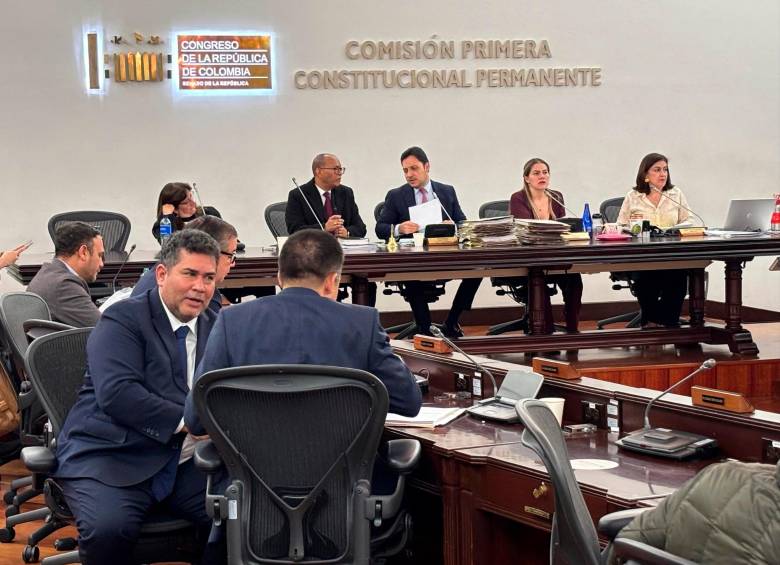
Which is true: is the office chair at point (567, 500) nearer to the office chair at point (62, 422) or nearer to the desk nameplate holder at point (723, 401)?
the desk nameplate holder at point (723, 401)

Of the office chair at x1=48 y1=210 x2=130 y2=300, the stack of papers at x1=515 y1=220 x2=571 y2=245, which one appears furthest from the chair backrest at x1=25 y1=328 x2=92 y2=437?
the office chair at x1=48 y1=210 x2=130 y2=300

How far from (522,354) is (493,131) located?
3087mm

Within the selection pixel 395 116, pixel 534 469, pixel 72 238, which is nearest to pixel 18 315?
pixel 72 238

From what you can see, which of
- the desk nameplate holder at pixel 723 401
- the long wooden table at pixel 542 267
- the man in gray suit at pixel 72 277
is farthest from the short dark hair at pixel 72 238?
the desk nameplate holder at pixel 723 401

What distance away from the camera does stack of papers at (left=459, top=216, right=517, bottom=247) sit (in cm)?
632

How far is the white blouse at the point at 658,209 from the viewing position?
705 centimetres

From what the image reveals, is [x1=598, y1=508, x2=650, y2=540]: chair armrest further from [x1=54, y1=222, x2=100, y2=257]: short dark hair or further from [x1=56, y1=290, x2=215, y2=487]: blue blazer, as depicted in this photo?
[x1=54, y1=222, x2=100, y2=257]: short dark hair

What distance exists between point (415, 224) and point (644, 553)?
4.84 m

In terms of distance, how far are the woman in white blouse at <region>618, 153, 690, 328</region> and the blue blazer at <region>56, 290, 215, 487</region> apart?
420 centimetres

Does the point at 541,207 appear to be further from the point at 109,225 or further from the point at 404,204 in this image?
the point at 109,225

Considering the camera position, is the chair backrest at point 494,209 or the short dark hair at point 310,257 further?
the chair backrest at point 494,209

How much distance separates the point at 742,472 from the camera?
5.88ft

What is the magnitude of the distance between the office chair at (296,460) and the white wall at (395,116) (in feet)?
20.4

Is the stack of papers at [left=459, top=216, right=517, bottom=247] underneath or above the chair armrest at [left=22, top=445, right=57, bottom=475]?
above
